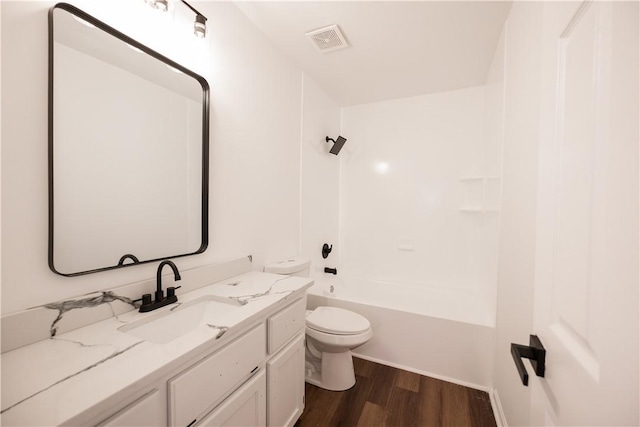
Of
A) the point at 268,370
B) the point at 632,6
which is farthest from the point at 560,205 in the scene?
the point at 268,370

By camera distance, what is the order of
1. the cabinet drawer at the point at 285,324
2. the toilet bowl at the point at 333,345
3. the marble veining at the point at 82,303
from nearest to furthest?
the marble veining at the point at 82,303 < the cabinet drawer at the point at 285,324 < the toilet bowl at the point at 333,345

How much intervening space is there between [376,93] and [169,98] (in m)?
2.20

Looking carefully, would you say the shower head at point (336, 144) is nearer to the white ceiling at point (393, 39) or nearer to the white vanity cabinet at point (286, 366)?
the white ceiling at point (393, 39)

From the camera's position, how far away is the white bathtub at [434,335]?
1.92 m

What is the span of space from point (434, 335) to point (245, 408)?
5.12ft

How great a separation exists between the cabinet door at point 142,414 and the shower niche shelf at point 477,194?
92.8 inches

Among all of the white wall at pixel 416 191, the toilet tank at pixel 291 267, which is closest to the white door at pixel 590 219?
the toilet tank at pixel 291 267

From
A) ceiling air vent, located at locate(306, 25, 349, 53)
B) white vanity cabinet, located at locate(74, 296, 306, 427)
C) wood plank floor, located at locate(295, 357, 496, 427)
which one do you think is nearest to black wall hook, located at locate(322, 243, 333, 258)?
wood plank floor, located at locate(295, 357, 496, 427)

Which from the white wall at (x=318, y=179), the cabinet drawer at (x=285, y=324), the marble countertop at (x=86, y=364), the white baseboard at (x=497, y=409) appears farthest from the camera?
the white wall at (x=318, y=179)

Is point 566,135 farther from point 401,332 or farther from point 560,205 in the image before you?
point 401,332

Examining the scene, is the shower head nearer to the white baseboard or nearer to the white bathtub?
the white bathtub

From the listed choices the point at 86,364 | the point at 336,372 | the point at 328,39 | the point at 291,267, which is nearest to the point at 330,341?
the point at 336,372

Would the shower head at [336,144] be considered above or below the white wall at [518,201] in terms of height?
above

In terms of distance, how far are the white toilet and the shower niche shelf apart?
1442 mm
